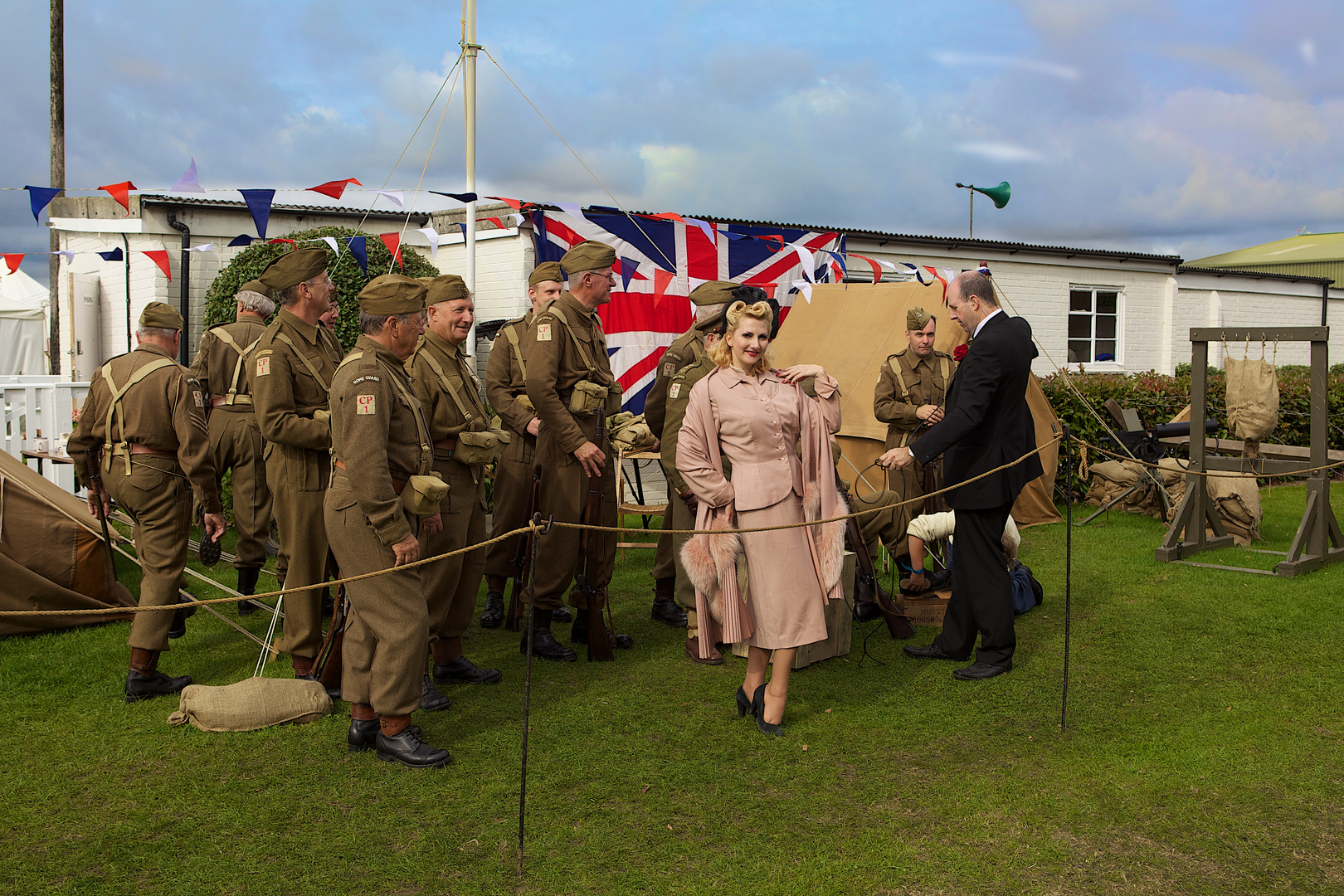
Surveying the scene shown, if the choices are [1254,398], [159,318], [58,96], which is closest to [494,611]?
[159,318]

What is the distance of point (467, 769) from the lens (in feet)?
12.8

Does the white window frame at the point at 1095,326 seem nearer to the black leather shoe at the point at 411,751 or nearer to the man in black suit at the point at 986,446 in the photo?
the man in black suit at the point at 986,446

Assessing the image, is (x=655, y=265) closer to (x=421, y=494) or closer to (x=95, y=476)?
(x=95, y=476)

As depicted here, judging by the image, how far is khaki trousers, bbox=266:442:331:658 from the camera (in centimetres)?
468

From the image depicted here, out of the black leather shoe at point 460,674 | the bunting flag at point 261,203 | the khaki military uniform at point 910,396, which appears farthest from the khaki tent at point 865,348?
the bunting flag at point 261,203

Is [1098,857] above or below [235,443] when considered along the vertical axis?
below

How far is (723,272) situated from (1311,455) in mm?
5415

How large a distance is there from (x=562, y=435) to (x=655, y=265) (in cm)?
465

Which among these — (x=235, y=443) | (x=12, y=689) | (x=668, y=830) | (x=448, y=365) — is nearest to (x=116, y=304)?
(x=235, y=443)

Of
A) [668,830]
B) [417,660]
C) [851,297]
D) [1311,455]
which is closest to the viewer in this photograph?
[668,830]

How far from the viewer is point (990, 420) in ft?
16.4

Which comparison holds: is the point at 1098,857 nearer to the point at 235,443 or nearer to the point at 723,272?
the point at 235,443

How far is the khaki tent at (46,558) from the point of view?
5676 mm

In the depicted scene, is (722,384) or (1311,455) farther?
(1311,455)
